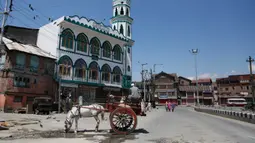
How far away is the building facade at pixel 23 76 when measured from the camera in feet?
72.2

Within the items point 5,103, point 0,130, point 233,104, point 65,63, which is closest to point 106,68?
point 65,63

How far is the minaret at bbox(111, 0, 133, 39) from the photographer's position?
40562mm

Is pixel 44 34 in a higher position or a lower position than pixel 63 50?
higher

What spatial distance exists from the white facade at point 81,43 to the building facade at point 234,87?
5287 cm

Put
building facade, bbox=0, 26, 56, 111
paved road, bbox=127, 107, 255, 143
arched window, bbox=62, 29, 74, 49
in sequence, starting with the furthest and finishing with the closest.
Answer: arched window, bbox=62, 29, 74, 49 → building facade, bbox=0, 26, 56, 111 → paved road, bbox=127, 107, 255, 143

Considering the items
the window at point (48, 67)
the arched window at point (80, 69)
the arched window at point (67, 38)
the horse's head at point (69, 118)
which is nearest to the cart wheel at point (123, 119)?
the horse's head at point (69, 118)

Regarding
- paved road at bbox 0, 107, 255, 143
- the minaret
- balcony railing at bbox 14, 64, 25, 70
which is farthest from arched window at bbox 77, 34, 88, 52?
paved road at bbox 0, 107, 255, 143

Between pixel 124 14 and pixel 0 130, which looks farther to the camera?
pixel 124 14

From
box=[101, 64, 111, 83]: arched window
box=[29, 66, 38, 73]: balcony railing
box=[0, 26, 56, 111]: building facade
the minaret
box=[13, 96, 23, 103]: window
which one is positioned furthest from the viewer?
the minaret

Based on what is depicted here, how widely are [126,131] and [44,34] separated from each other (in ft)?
83.2

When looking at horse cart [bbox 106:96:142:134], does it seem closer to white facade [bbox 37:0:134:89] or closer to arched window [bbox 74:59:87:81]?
white facade [bbox 37:0:134:89]

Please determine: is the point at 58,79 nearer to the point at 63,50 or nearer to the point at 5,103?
the point at 63,50

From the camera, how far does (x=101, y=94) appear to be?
32375 mm

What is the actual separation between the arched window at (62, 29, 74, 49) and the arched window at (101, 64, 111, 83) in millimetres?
7317
